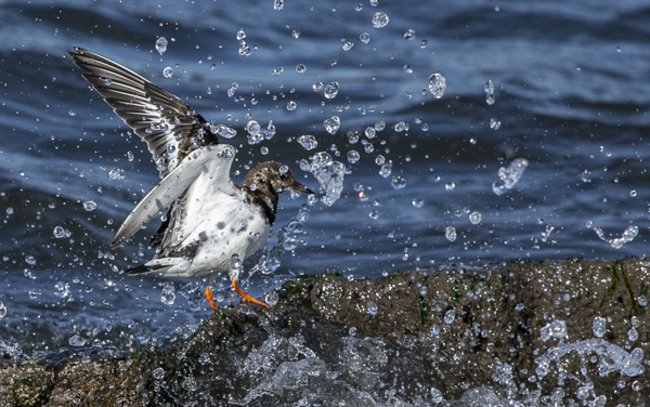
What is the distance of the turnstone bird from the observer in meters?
4.25

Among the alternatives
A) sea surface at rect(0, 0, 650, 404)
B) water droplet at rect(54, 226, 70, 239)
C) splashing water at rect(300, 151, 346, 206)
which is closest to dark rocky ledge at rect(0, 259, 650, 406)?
sea surface at rect(0, 0, 650, 404)

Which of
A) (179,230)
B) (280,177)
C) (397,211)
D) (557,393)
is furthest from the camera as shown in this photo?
(397,211)

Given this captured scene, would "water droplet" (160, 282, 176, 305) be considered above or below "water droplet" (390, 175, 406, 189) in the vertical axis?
below

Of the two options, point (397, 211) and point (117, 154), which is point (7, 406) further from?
point (117, 154)

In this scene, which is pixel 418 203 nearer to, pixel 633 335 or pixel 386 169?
pixel 386 169

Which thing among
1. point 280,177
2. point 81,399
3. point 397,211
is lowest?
point 397,211

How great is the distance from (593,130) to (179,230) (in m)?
6.18

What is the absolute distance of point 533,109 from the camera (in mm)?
9273

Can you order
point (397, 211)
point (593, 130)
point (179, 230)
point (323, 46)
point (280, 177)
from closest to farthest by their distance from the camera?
point (179, 230) < point (280, 177) < point (397, 211) < point (593, 130) < point (323, 46)

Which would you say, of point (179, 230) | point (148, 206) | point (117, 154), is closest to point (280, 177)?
point (179, 230)

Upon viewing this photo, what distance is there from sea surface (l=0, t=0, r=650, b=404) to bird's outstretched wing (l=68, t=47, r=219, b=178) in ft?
3.74

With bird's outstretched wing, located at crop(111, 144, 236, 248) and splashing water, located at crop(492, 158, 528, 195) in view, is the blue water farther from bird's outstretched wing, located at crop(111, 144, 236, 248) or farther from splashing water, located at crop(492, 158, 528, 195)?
bird's outstretched wing, located at crop(111, 144, 236, 248)

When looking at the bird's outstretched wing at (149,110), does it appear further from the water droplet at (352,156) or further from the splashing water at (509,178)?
the splashing water at (509,178)

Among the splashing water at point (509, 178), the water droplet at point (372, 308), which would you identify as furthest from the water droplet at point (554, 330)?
the splashing water at point (509, 178)
